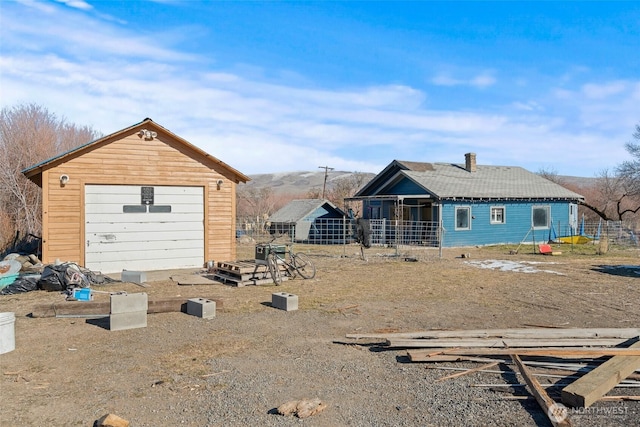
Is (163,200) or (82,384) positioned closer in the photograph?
(82,384)

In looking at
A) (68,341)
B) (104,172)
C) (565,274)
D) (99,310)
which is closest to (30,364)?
(68,341)

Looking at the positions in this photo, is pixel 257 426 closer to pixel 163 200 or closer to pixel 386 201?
pixel 163 200

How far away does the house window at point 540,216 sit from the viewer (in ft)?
84.9

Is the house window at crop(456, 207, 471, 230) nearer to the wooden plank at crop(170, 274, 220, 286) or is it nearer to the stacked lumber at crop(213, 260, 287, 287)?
the stacked lumber at crop(213, 260, 287, 287)

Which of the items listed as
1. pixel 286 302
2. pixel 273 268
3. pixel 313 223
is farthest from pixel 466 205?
pixel 286 302

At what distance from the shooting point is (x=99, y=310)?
8000mm

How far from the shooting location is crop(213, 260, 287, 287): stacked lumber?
11461 millimetres

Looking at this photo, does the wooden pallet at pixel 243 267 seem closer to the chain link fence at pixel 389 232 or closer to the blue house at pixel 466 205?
the chain link fence at pixel 389 232

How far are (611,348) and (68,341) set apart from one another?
7112mm

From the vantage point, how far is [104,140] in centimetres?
1270

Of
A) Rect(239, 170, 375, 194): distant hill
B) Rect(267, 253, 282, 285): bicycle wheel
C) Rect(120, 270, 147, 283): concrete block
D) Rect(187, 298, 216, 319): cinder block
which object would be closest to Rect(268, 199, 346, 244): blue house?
Rect(267, 253, 282, 285): bicycle wheel

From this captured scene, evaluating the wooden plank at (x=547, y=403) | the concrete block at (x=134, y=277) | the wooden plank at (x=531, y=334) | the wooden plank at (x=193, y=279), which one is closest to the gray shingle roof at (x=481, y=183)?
the wooden plank at (x=193, y=279)

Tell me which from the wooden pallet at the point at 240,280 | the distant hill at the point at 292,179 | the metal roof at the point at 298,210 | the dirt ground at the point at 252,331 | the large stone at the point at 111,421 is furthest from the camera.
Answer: the distant hill at the point at 292,179

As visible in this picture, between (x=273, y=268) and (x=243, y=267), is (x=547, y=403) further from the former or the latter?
(x=243, y=267)
